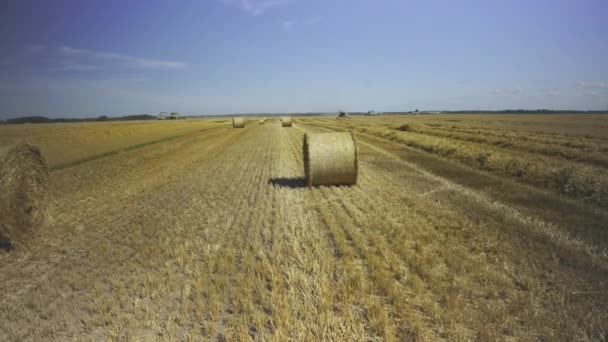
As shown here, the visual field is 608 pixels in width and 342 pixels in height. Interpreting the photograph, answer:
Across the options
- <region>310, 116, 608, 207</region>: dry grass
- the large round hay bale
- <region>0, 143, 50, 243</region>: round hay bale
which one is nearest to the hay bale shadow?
the large round hay bale

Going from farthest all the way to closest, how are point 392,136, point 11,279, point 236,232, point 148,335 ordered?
point 392,136, point 236,232, point 11,279, point 148,335

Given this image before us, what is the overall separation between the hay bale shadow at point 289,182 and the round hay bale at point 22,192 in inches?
234

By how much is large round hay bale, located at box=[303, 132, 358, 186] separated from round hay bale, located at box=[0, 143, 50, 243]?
6.57 metres

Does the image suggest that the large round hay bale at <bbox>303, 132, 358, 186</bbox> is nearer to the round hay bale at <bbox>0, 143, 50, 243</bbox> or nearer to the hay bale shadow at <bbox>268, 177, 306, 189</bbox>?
the hay bale shadow at <bbox>268, 177, 306, 189</bbox>

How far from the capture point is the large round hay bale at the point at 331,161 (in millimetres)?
10289

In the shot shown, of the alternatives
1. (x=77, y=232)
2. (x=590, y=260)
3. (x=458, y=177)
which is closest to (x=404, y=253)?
(x=590, y=260)

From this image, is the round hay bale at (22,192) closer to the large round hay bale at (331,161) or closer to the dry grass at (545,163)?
the large round hay bale at (331,161)

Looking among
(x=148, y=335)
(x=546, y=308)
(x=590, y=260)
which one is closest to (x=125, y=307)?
(x=148, y=335)

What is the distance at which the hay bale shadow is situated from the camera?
10657mm

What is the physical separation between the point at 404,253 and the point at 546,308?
197 cm

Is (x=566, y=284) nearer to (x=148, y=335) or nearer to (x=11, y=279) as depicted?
(x=148, y=335)

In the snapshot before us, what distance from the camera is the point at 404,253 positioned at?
5.47m

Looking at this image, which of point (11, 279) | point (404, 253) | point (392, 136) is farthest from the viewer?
point (392, 136)

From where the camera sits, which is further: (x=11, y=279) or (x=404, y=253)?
(x=404, y=253)
